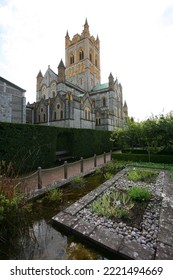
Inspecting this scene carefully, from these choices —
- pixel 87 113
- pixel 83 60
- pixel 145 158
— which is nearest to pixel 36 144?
pixel 145 158

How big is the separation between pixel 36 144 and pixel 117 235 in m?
7.22

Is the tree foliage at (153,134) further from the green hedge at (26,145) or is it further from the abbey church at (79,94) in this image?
the green hedge at (26,145)

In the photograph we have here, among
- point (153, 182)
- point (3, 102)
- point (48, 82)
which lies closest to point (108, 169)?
point (153, 182)

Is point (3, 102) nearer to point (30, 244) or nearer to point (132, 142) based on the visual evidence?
point (132, 142)

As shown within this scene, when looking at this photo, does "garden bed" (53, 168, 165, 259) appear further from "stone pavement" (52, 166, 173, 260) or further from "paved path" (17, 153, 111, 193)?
"paved path" (17, 153, 111, 193)

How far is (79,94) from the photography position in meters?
38.3

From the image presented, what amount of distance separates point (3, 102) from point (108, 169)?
15351mm

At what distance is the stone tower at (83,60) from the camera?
43.1 m

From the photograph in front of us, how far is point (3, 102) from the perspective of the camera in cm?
1645

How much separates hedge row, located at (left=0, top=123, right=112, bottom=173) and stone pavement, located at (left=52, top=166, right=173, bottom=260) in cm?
185

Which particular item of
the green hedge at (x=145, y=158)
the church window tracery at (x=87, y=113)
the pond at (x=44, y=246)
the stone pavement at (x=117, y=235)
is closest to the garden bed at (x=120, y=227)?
the stone pavement at (x=117, y=235)

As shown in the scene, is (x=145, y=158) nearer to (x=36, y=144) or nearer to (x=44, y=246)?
(x=36, y=144)

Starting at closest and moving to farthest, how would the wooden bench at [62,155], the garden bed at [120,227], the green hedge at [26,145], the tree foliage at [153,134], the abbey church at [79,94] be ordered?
the garden bed at [120,227] → the green hedge at [26,145] → the tree foliage at [153,134] → the wooden bench at [62,155] → the abbey church at [79,94]

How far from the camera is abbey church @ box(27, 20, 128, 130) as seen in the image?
85.0 feet
